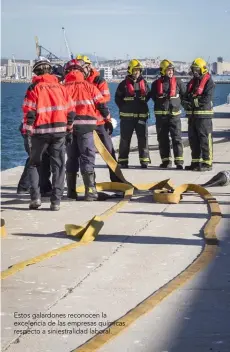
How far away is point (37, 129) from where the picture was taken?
9688 millimetres

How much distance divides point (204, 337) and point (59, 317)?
100cm

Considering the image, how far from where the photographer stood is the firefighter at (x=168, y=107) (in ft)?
45.4

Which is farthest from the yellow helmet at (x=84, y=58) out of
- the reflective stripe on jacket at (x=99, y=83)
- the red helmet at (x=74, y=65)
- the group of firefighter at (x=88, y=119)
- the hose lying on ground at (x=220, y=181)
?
the hose lying on ground at (x=220, y=181)

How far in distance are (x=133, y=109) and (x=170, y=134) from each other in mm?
771

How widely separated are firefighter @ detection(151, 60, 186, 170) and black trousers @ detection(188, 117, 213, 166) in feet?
0.78

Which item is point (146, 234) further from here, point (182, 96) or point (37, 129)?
point (182, 96)

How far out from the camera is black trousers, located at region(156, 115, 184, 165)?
14.0 meters

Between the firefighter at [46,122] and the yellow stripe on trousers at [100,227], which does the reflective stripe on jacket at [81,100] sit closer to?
the firefighter at [46,122]

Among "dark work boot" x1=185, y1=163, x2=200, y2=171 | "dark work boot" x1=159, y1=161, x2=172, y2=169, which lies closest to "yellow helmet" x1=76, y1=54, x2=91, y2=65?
"dark work boot" x1=185, y1=163, x2=200, y2=171

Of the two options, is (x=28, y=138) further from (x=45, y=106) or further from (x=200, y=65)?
(x=200, y=65)

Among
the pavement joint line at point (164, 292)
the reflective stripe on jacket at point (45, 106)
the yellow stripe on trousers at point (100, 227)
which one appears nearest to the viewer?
the pavement joint line at point (164, 292)

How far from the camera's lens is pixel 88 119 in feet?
34.5

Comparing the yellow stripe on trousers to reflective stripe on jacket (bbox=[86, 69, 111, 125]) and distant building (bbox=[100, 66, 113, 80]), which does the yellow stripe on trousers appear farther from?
distant building (bbox=[100, 66, 113, 80])

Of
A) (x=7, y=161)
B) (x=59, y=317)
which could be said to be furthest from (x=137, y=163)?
(x=7, y=161)
